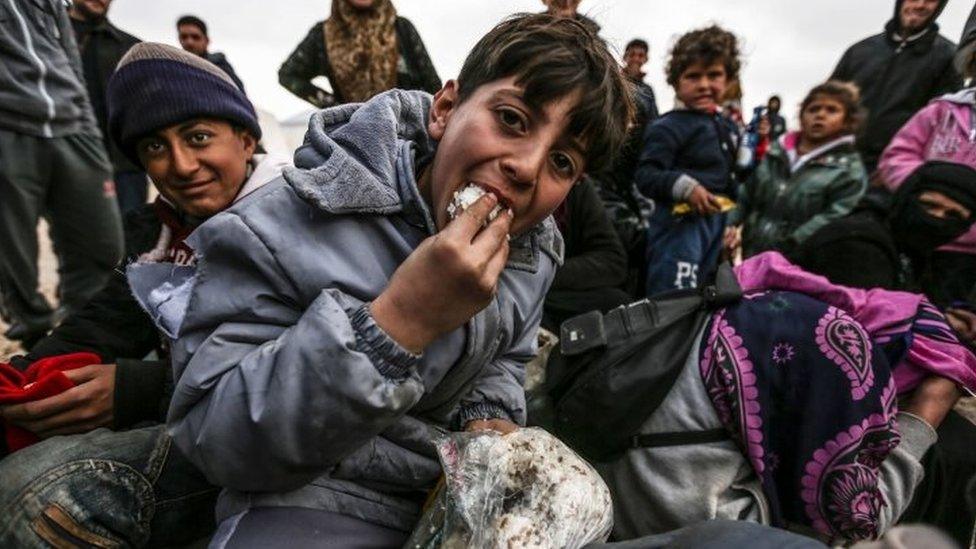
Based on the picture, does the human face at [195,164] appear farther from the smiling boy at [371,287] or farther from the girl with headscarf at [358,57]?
the girl with headscarf at [358,57]

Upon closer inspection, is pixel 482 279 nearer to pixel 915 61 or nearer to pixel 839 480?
pixel 839 480

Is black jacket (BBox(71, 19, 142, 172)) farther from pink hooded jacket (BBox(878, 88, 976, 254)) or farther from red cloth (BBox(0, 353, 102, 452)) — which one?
pink hooded jacket (BBox(878, 88, 976, 254))

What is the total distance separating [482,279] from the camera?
3.34 feet

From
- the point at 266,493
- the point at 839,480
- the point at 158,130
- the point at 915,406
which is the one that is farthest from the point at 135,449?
the point at 915,406

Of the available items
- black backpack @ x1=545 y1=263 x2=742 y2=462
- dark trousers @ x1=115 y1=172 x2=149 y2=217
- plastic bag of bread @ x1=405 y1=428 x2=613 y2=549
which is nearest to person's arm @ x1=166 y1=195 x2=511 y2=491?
plastic bag of bread @ x1=405 y1=428 x2=613 y2=549

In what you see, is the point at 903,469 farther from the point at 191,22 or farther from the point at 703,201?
the point at 191,22

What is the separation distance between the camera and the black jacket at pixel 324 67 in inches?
136

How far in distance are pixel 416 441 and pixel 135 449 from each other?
25.1 inches

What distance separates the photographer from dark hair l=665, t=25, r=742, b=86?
3.80 m

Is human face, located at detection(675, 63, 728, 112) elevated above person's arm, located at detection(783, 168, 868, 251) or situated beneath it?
elevated above

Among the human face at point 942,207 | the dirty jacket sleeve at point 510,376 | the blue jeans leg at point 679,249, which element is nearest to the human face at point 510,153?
the dirty jacket sleeve at point 510,376

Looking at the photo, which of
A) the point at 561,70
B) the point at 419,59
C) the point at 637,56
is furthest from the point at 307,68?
the point at 637,56

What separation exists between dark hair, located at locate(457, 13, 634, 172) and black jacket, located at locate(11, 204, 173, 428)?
0.98m

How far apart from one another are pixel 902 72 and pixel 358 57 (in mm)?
3229
